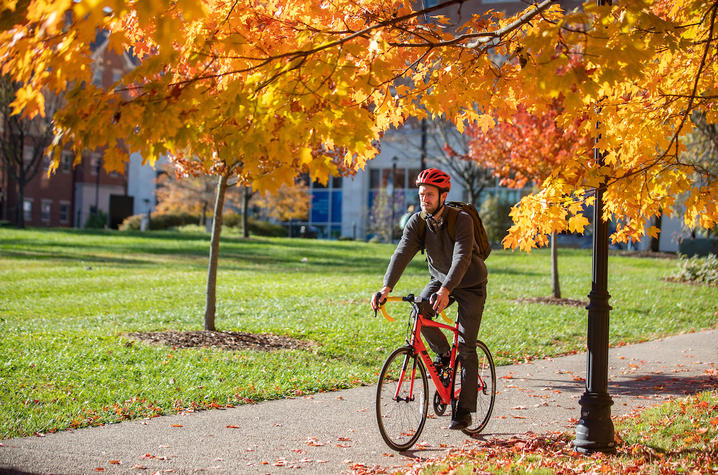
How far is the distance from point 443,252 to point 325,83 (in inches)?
71.4

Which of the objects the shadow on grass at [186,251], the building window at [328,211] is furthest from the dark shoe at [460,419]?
the building window at [328,211]

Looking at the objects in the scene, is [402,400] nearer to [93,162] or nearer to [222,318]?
[222,318]

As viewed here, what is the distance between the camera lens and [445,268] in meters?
6.07

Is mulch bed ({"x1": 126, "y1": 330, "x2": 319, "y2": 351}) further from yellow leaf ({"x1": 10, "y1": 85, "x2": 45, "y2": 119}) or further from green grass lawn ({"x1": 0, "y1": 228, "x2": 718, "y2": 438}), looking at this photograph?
yellow leaf ({"x1": 10, "y1": 85, "x2": 45, "y2": 119})

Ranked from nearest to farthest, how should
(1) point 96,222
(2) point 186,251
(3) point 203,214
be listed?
(2) point 186,251
(3) point 203,214
(1) point 96,222

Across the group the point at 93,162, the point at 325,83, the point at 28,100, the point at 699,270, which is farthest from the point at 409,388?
the point at 93,162

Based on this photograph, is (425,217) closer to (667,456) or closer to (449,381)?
(449,381)

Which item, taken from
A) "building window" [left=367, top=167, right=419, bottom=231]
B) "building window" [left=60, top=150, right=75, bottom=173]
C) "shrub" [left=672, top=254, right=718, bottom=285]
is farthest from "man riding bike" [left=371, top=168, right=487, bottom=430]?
"building window" [left=60, top=150, right=75, bottom=173]

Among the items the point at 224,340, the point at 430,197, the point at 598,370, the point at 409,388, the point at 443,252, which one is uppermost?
the point at 430,197

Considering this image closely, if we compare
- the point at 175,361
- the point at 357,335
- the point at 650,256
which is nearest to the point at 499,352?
the point at 357,335

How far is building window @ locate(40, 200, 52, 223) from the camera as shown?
5541 cm

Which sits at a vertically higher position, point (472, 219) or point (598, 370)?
point (472, 219)

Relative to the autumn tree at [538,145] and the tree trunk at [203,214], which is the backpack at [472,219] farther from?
the tree trunk at [203,214]

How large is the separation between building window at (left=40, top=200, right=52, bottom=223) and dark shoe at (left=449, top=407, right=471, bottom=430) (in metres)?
54.7
